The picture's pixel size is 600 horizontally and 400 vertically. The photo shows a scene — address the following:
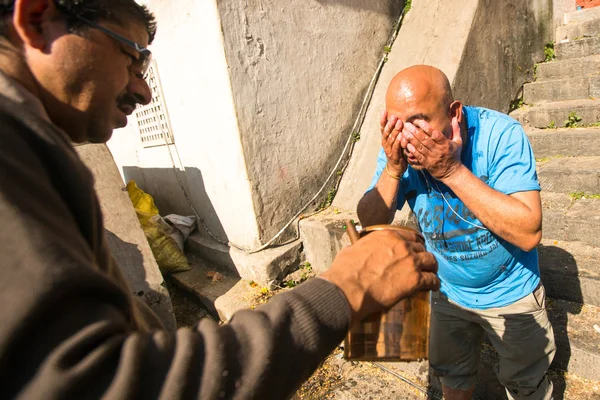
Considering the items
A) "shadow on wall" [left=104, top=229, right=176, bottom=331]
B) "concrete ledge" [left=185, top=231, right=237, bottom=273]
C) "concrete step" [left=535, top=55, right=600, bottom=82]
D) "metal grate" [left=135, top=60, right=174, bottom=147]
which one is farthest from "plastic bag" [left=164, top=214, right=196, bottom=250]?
"concrete step" [left=535, top=55, right=600, bottom=82]

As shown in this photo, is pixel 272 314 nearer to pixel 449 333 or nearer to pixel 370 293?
pixel 370 293

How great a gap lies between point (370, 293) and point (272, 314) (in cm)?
27

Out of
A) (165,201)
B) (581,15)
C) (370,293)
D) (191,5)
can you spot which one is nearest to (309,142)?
(191,5)

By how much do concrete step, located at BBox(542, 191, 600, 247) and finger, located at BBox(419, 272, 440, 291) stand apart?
2641 mm

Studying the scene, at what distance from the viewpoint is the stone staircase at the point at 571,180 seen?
256 centimetres

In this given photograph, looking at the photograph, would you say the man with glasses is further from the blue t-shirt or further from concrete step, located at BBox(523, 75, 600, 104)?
concrete step, located at BBox(523, 75, 600, 104)

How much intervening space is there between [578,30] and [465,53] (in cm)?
255

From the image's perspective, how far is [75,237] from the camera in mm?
730

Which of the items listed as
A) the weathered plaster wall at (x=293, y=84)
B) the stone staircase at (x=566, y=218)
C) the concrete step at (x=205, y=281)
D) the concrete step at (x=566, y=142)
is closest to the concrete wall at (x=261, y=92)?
the weathered plaster wall at (x=293, y=84)

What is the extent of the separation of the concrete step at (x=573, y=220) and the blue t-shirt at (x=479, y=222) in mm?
1318

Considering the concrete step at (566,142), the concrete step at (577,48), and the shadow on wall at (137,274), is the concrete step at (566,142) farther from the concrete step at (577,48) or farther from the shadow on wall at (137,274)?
the shadow on wall at (137,274)

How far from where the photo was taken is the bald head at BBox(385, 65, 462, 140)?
70.2 inches

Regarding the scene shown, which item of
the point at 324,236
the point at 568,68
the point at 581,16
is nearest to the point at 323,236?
the point at 324,236

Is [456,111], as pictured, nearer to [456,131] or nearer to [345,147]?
[456,131]
